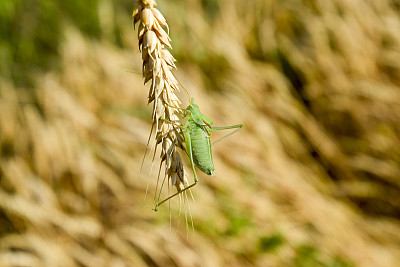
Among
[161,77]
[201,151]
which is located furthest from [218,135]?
[161,77]

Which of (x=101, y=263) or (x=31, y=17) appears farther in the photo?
(x=31, y=17)

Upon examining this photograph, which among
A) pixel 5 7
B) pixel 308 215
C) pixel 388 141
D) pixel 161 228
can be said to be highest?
pixel 5 7

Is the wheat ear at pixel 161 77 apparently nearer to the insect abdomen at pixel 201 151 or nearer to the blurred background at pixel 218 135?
the insect abdomen at pixel 201 151

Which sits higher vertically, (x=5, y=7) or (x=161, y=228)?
(x=5, y=7)

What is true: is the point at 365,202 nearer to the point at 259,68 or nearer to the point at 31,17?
the point at 259,68

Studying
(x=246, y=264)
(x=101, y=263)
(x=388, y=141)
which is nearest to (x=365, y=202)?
(x=388, y=141)

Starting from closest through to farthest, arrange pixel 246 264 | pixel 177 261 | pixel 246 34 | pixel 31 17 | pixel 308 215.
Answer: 1. pixel 177 261
2. pixel 246 264
3. pixel 308 215
4. pixel 31 17
5. pixel 246 34

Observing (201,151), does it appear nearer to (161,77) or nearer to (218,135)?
(161,77)
